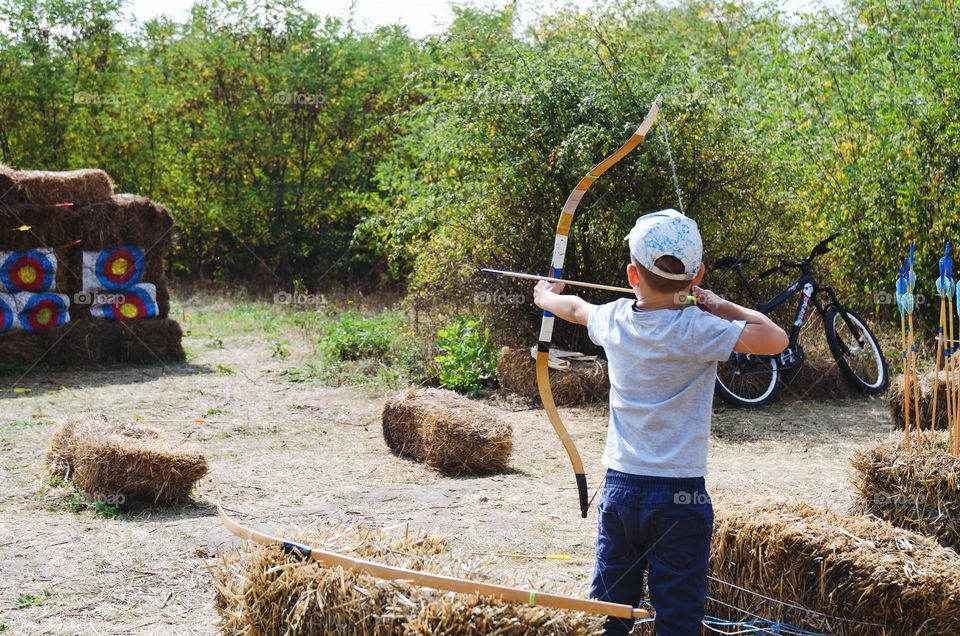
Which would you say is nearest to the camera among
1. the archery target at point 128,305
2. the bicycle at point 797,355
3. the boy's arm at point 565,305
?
the boy's arm at point 565,305

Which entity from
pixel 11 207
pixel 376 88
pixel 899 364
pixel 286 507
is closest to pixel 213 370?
pixel 11 207

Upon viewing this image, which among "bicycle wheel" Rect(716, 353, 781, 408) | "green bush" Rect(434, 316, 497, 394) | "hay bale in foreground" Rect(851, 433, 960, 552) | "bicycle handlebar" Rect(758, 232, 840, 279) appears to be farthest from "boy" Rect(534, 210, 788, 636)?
"green bush" Rect(434, 316, 497, 394)

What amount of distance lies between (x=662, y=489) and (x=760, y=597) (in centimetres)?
99

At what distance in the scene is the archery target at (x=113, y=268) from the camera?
1025cm

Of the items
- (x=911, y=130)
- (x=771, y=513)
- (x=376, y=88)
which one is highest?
(x=376, y=88)

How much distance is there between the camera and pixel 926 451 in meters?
4.17

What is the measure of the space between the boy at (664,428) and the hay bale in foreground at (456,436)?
11.1 ft

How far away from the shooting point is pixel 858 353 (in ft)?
28.8

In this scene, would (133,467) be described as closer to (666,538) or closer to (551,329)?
(551,329)

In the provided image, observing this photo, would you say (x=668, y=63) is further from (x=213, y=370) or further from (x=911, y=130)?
(x=213, y=370)

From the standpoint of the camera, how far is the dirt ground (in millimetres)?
3971

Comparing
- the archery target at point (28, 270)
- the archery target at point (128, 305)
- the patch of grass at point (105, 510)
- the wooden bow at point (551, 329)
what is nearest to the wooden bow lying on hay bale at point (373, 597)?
the wooden bow at point (551, 329)

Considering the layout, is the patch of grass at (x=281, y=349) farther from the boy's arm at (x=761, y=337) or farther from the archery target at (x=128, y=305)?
the boy's arm at (x=761, y=337)

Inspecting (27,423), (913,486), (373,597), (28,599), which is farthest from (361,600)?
(27,423)
